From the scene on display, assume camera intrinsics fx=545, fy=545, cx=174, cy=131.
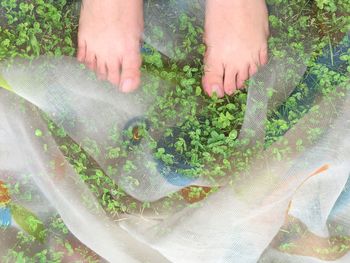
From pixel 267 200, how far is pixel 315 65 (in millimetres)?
475

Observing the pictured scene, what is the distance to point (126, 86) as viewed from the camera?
1.76 m

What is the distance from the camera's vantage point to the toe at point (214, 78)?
178 centimetres

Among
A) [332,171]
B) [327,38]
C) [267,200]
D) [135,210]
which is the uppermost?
[327,38]

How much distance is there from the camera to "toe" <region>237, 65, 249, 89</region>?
178cm

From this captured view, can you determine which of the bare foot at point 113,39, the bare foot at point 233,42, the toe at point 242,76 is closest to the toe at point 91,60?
the bare foot at point 113,39

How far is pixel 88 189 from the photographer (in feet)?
5.67

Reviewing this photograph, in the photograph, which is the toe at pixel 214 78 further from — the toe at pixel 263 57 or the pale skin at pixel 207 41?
the toe at pixel 263 57

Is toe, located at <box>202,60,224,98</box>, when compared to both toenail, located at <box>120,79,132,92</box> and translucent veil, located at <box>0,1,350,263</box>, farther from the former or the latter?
toenail, located at <box>120,79,132,92</box>

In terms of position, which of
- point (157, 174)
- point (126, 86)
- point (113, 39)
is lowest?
point (157, 174)

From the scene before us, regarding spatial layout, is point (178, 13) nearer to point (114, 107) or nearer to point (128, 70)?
point (128, 70)

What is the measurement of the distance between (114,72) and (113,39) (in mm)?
106

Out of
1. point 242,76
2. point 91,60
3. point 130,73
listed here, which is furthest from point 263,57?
point 91,60

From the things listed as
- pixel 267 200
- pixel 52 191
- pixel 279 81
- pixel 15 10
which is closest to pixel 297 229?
pixel 267 200

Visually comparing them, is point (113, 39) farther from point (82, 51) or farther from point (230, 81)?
point (230, 81)
